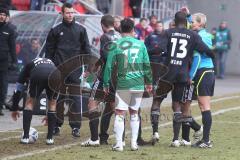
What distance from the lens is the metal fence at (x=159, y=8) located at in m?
28.0

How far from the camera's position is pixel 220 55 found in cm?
3152

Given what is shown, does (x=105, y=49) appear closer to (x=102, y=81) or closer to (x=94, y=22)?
(x=102, y=81)

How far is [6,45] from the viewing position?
1669 cm

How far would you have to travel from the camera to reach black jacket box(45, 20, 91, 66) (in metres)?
13.6

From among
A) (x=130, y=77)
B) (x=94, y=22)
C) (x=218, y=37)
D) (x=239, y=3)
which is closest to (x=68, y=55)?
(x=130, y=77)

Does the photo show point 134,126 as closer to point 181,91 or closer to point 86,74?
point 181,91

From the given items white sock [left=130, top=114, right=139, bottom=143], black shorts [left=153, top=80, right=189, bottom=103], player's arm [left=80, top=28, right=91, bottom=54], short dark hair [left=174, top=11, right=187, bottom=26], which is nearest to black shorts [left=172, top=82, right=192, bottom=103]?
black shorts [left=153, top=80, right=189, bottom=103]

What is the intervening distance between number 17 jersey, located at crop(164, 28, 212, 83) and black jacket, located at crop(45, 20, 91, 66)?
2.03 meters

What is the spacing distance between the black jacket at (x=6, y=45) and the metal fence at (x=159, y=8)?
1131cm

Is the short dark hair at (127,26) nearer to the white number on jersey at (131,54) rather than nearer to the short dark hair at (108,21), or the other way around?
the white number on jersey at (131,54)

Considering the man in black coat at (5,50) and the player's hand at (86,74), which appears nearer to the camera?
the player's hand at (86,74)

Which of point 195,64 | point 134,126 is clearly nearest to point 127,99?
point 134,126

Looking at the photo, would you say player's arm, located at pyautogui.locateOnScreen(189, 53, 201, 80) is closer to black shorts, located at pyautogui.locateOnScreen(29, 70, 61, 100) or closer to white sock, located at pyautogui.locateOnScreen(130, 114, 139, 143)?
white sock, located at pyautogui.locateOnScreen(130, 114, 139, 143)

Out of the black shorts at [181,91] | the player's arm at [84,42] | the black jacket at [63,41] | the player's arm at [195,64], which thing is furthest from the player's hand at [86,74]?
the player's arm at [195,64]
